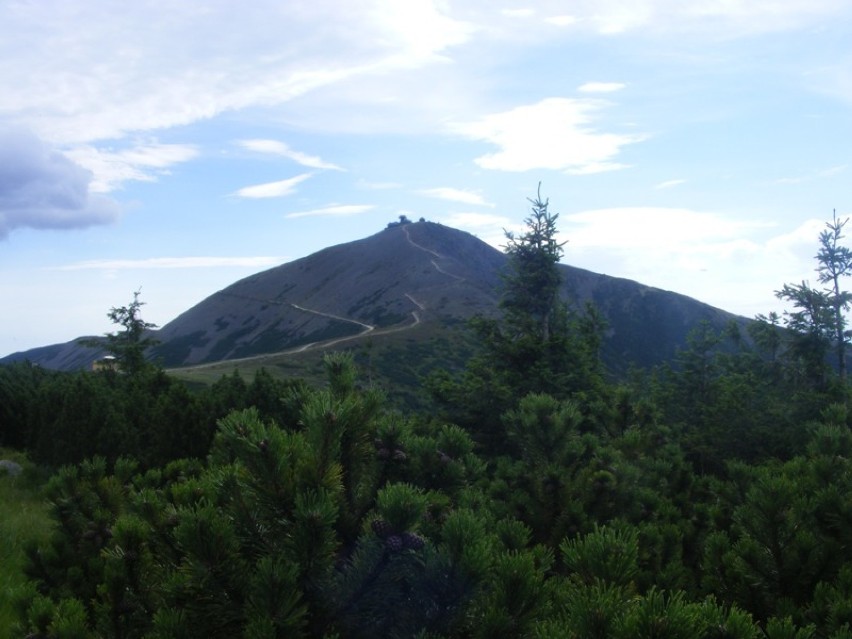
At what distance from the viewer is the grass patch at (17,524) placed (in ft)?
17.3

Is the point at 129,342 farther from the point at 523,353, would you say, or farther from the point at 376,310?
the point at 376,310

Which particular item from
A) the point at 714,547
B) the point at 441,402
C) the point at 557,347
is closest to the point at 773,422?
the point at 557,347

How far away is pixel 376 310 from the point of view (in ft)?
518

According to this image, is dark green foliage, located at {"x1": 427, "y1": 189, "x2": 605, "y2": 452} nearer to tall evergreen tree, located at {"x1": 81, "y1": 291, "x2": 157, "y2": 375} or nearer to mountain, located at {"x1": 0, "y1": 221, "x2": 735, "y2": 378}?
tall evergreen tree, located at {"x1": 81, "y1": 291, "x2": 157, "y2": 375}

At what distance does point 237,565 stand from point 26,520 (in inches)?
315

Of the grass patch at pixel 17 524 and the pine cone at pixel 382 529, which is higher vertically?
the pine cone at pixel 382 529

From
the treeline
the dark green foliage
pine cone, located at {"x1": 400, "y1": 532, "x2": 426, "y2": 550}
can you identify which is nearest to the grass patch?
the treeline

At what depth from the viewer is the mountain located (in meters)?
148

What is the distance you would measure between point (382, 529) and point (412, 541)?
13cm

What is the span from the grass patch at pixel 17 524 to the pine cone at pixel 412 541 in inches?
90.6

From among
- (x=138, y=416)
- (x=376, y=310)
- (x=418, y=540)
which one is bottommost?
(x=138, y=416)

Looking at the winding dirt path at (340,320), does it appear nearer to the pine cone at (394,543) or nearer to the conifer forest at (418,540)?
the conifer forest at (418,540)

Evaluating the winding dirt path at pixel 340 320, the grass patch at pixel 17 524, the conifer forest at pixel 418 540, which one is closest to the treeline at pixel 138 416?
the grass patch at pixel 17 524

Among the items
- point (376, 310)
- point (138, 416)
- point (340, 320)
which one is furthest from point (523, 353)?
point (376, 310)
